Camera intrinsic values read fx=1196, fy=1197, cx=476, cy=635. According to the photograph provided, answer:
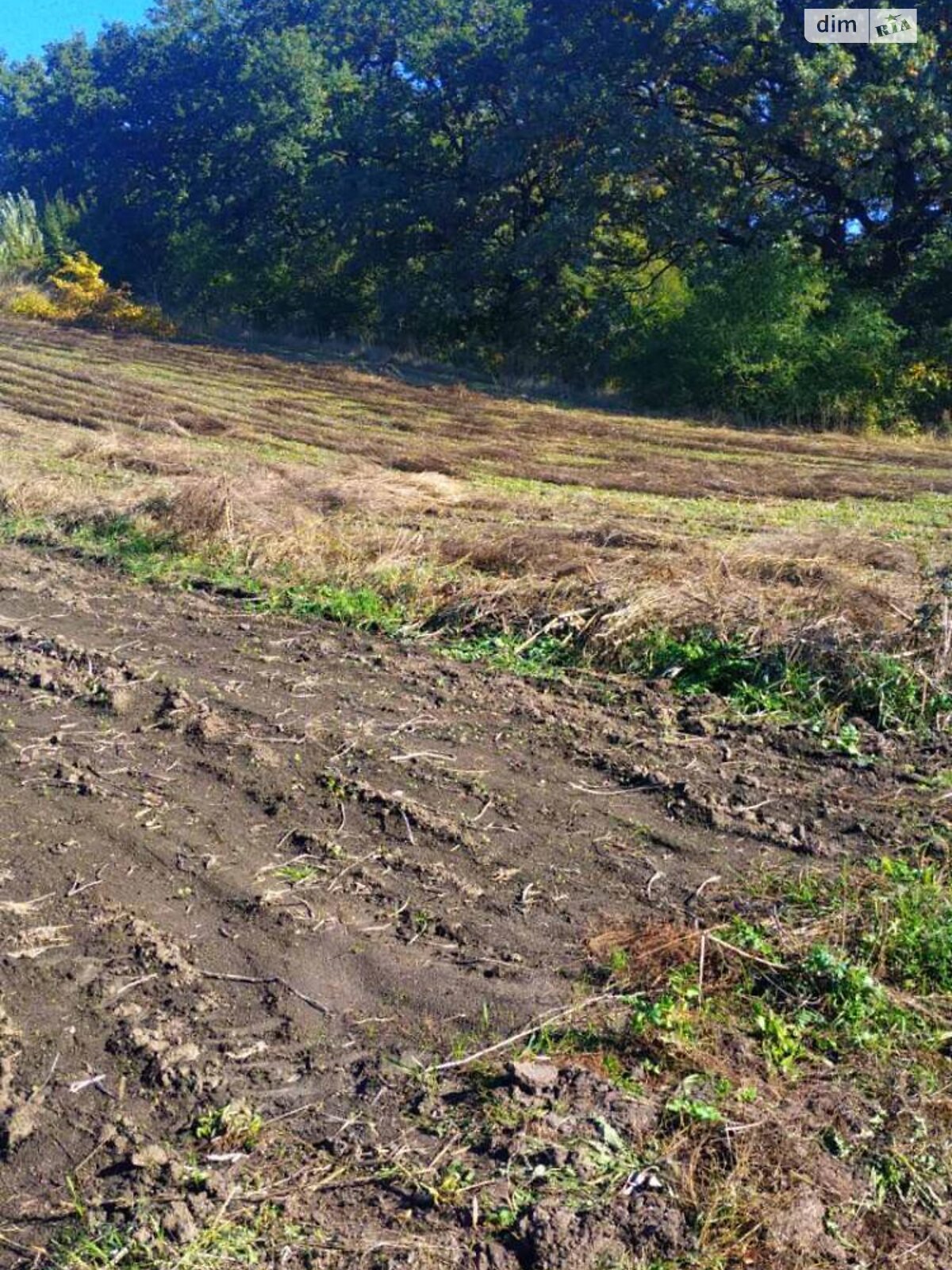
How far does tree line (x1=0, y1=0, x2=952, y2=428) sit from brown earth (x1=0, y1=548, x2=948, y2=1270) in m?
17.1

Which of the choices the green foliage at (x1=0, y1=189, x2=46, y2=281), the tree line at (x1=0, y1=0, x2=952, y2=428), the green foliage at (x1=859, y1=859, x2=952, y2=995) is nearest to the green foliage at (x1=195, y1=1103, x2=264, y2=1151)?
the green foliage at (x1=859, y1=859, x2=952, y2=995)

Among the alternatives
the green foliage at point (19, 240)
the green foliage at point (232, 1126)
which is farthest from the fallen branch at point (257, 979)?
the green foliage at point (19, 240)

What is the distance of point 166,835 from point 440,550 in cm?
452

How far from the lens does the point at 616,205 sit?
23.5 m

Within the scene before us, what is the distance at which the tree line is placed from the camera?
2123 cm

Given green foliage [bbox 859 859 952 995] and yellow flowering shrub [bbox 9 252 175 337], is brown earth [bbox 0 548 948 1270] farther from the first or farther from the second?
yellow flowering shrub [bbox 9 252 175 337]

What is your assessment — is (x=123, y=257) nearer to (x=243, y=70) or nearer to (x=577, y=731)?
(x=243, y=70)

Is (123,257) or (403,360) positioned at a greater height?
(123,257)

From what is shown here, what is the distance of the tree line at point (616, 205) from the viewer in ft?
69.7

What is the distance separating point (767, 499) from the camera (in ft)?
43.2

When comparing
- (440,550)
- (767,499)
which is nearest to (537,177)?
(767,499)

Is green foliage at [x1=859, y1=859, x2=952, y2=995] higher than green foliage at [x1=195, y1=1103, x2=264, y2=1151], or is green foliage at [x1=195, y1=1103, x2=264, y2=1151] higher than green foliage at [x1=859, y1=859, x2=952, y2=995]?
green foliage at [x1=859, y1=859, x2=952, y2=995]

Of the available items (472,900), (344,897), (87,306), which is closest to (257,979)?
(344,897)

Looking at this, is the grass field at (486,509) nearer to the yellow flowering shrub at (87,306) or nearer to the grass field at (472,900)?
the grass field at (472,900)
